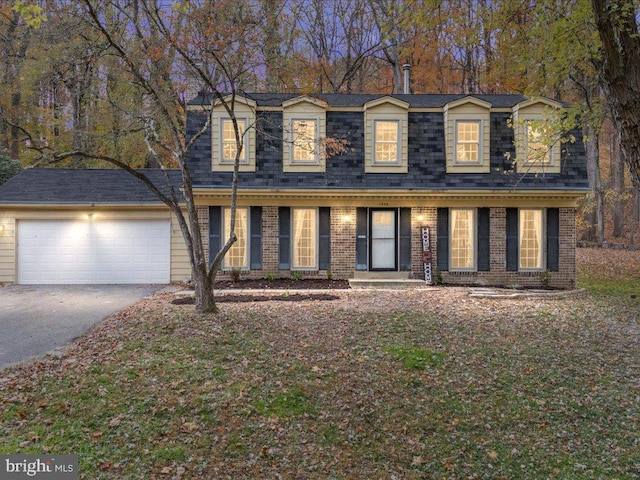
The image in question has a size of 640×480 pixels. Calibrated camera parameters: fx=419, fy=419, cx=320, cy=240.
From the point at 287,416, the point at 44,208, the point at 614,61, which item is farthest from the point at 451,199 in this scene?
the point at 44,208

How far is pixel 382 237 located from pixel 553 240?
514cm

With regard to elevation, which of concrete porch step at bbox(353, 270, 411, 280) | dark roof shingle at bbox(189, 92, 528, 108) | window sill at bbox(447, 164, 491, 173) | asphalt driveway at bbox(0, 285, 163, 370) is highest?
dark roof shingle at bbox(189, 92, 528, 108)

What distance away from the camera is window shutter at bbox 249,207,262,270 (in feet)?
41.8

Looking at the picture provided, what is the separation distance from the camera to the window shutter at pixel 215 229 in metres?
12.7

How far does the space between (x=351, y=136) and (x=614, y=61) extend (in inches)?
340

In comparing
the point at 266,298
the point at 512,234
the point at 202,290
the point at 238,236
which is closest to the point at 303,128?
the point at 238,236

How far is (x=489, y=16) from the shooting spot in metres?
7.30

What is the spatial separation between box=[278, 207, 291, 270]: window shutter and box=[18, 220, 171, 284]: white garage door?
3.63 m

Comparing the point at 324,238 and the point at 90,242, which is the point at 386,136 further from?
the point at 90,242

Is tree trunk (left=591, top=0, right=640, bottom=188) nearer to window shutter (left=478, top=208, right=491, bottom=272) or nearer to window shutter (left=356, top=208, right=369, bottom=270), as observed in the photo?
window shutter (left=478, top=208, right=491, bottom=272)

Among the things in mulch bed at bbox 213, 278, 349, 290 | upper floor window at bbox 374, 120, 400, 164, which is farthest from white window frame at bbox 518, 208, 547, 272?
mulch bed at bbox 213, 278, 349, 290

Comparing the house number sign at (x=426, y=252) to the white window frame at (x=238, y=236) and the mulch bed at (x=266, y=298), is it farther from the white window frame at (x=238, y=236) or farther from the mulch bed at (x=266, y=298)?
the white window frame at (x=238, y=236)

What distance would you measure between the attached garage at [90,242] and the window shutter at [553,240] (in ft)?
36.5

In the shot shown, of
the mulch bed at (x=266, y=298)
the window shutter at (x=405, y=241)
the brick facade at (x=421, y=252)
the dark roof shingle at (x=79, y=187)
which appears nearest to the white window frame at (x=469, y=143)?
the brick facade at (x=421, y=252)
